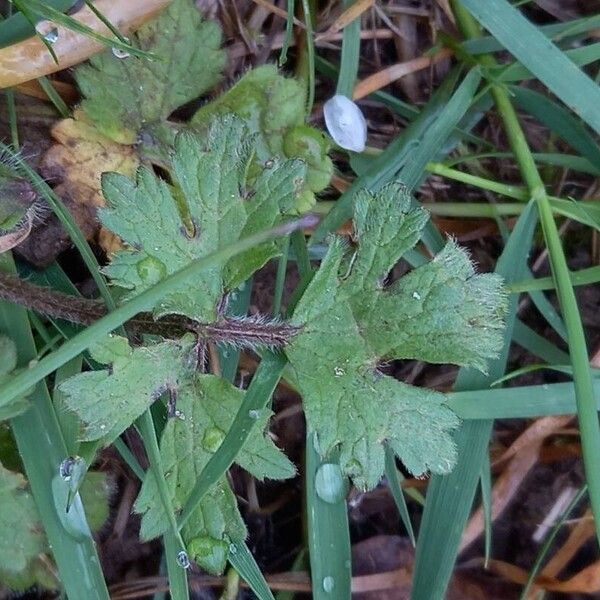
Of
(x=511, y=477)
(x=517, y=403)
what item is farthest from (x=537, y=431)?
(x=517, y=403)

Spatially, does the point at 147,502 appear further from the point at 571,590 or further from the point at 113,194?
the point at 571,590

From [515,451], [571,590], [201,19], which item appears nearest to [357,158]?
[201,19]

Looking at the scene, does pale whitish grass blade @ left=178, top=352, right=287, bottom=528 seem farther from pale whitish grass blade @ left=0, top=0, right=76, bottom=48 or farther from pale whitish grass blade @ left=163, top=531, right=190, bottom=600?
pale whitish grass blade @ left=0, top=0, right=76, bottom=48

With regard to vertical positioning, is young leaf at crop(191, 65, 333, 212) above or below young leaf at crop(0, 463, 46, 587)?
above

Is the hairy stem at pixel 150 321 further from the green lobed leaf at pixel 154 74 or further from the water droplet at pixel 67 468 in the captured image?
the green lobed leaf at pixel 154 74

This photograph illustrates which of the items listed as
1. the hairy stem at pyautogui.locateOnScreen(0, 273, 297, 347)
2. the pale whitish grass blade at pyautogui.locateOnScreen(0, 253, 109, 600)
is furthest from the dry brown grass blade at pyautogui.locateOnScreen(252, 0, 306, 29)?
the pale whitish grass blade at pyautogui.locateOnScreen(0, 253, 109, 600)
